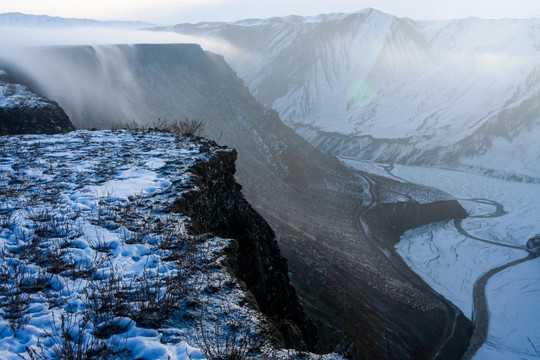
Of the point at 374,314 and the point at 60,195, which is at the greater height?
the point at 60,195

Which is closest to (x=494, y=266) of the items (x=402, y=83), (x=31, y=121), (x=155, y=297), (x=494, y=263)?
(x=494, y=263)

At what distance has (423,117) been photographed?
115m

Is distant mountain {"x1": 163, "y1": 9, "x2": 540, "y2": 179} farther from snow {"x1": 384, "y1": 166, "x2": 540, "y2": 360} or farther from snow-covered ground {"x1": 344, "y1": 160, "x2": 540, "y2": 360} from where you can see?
snow {"x1": 384, "y1": 166, "x2": 540, "y2": 360}

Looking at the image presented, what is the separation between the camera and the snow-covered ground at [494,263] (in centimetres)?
2878

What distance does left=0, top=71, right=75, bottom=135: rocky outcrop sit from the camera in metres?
18.6

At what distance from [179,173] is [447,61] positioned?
15098 cm

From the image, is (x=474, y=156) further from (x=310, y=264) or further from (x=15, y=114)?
(x=15, y=114)

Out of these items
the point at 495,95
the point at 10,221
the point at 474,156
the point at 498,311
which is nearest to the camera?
the point at 10,221

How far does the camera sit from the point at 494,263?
4200 centimetres

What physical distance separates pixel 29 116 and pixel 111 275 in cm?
1820

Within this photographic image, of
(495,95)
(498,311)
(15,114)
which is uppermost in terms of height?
(495,95)

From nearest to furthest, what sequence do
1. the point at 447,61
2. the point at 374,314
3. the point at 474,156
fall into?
1. the point at 374,314
2. the point at 474,156
3. the point at 447,61

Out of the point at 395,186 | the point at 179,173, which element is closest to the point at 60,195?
the point at 179,173

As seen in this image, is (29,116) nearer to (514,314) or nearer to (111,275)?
(111,275)
